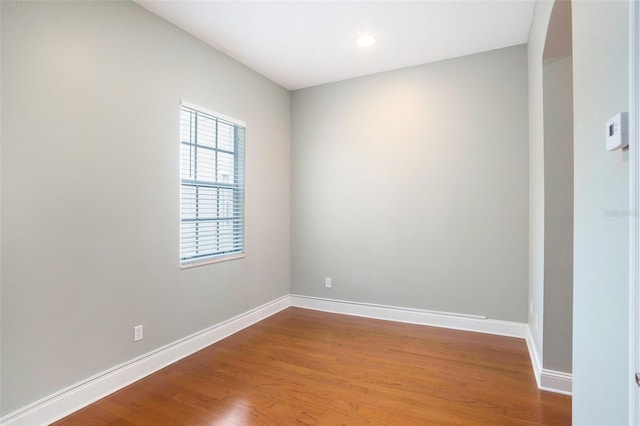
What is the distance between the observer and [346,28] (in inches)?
109

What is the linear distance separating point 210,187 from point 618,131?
291 centimetres

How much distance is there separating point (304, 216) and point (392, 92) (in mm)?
1834

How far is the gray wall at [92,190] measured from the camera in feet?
5.82

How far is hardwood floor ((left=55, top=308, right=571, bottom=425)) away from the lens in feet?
6.33

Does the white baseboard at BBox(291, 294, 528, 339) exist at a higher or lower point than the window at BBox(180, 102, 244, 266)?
lower

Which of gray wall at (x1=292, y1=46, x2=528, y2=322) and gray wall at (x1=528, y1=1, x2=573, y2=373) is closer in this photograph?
gray wall at (x1=528, y1=1, x2=573, y2=373)

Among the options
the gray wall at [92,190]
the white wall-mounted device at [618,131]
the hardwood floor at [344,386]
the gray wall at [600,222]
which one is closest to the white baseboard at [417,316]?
the hardwood floor at [344,386]

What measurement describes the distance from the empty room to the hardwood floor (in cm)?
2

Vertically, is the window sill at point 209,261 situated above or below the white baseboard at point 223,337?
above

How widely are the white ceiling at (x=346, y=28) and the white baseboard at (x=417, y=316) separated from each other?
2.71 metres

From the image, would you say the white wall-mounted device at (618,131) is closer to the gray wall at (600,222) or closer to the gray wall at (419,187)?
the gray wall at (600,222)

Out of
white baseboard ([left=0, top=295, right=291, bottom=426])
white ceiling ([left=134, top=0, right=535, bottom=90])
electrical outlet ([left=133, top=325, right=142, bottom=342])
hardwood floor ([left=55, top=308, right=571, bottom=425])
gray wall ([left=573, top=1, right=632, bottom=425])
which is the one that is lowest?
hardwood floor ([left=55, top=308, right=571, bottom=425])

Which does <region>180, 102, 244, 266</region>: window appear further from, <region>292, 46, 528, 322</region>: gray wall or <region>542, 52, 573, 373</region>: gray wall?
<region>542, 52, 573, 373</region>: gray wall

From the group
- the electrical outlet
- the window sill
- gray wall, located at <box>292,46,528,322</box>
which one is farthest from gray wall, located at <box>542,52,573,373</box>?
the electrical outlet
